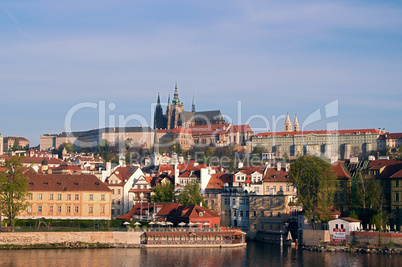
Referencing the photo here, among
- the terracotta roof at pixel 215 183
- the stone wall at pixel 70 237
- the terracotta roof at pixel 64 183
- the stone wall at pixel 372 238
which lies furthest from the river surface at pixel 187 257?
the terracotta roof at pixel 215 183

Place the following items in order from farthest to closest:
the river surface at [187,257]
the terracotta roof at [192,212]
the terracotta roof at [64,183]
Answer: the terracotta roof at [64,183], the terracotta roof at [192,212], the river surface at [187,257]

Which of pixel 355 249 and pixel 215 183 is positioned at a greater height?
pixel 215 183

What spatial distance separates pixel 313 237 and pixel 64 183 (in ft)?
91.9

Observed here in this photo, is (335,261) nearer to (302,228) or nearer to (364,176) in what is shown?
(302,228)

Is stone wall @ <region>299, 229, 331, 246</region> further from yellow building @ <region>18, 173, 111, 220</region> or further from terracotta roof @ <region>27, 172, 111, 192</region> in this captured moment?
terracotta roof @ <region>27, 172, 111, 192</region>

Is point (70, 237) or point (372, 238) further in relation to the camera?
point (70, 237)

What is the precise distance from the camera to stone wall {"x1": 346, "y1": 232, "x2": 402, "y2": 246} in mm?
59938

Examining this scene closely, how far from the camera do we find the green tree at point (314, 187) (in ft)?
215

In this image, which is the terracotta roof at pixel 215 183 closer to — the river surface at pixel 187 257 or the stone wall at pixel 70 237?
the river surface at pixel 187 257

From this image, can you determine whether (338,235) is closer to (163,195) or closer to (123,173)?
(163,195)

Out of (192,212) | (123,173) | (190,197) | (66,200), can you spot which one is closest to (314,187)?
(192,212)

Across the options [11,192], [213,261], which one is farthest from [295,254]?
[11,192]

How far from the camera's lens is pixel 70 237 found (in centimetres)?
6106

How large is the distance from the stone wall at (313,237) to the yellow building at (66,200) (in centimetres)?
2187
